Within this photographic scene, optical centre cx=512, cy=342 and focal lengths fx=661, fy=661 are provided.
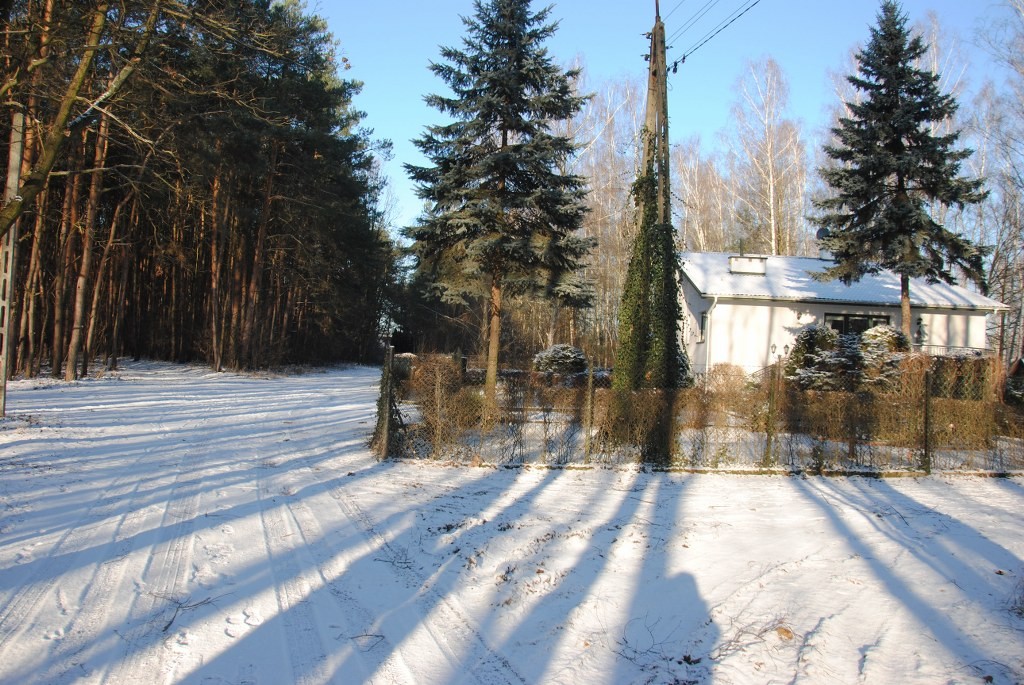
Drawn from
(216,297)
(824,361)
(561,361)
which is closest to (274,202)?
(216,297)

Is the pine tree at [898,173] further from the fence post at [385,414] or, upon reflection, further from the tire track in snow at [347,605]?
the tire track in snow at [347,605]

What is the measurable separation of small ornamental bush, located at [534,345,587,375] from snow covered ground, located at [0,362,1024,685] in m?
13.3

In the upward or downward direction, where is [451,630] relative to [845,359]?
downward

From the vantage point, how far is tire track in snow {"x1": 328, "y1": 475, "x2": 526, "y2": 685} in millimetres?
3842

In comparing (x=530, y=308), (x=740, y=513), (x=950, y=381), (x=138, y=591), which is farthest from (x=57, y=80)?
(x=530, y=308)

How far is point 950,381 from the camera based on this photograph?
11.6 meters

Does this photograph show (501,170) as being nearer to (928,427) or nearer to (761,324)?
(928,427)

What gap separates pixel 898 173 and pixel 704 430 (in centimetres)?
1408

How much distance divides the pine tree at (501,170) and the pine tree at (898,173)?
33.3 ft

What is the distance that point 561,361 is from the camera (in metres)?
23.3

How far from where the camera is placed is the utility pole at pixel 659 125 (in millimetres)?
14164

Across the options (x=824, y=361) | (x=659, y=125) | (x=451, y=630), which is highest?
(x=659, y=125)

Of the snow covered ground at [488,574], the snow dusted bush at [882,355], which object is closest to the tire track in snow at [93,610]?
the snow covered ground at [488,574]

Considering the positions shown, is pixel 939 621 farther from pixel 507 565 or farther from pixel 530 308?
pixel 530 308
